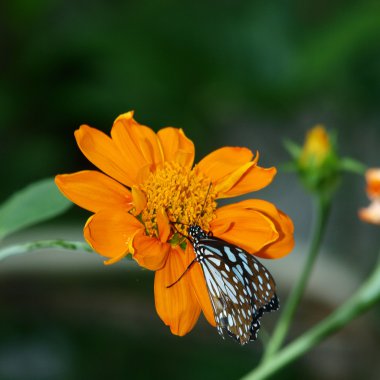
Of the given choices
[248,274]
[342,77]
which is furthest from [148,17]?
[248,274]

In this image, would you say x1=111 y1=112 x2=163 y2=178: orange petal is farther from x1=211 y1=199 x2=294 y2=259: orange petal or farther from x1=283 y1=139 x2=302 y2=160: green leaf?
x1=283 y1=139 x2=302 y2=160: green leaf

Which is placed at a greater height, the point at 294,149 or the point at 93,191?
the point at 294,149

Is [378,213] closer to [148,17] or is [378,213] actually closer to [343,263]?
[343,263]

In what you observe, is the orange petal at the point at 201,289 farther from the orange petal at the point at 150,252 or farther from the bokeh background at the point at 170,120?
the bokeh background at the point at 170,120

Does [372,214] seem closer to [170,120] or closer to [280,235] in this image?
[280,235]

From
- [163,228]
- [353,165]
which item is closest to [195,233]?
[163,228]

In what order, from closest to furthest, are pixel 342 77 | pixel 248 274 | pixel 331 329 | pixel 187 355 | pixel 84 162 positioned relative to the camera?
pixel 248 274, pixel 331 329, pixel 187 355, pixel 84 162, pixel 342 77

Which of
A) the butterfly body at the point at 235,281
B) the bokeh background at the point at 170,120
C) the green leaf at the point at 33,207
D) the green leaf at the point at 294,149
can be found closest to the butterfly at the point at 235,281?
the butterfly body at the point at 235,281
